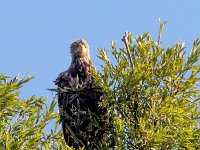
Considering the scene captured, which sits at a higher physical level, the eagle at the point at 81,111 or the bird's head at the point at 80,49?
the bird's head at the point at 80,49

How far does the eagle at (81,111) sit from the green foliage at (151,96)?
0.69ft

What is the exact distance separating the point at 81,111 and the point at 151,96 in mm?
839

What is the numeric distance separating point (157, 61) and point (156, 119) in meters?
0.71

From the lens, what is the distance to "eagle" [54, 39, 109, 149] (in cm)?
865

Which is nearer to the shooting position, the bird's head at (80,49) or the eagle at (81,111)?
the eagle at (81,111)

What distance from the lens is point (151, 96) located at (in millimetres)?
8414

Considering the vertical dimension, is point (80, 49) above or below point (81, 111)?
above

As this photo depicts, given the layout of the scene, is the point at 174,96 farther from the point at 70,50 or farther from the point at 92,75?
the point at 70,50

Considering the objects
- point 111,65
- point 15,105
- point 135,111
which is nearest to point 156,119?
point 135,111

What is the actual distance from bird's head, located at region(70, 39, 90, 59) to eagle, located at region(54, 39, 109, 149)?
0.56m

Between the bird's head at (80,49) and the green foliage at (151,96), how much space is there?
2.90ft

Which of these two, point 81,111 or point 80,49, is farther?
point 80,49

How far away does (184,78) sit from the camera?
28.5 feet

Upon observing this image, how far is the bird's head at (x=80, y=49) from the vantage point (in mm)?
9703
